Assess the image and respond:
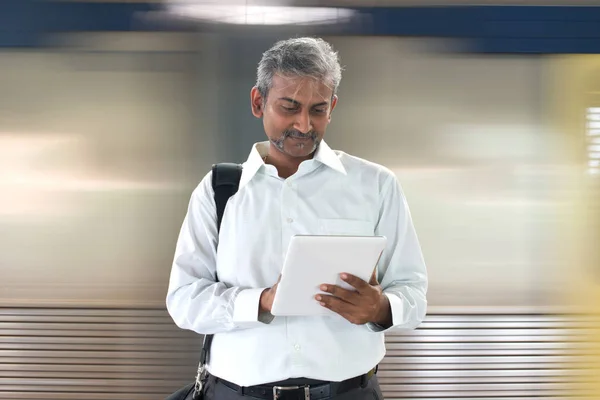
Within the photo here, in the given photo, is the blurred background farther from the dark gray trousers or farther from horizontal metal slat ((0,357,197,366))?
the dark gray trousers

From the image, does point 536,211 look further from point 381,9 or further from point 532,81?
point 381,9

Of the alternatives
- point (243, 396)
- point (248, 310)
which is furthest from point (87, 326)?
point (248, 310)

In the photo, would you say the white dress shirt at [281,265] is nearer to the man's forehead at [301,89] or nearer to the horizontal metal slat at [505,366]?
the man's forehead at [301,89]

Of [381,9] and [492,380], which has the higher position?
[381,9]

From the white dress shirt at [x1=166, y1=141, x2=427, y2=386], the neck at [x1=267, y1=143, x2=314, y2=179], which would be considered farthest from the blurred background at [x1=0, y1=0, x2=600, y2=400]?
the white dress shirt at [x1=166, y1=141, x2=427, y2=386]

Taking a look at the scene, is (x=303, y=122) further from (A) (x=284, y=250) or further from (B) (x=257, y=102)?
(A) (x=284, y=250)

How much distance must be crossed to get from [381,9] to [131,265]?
5.32 feet

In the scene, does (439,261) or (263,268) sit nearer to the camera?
(263,268)

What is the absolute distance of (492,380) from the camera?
2850 mm

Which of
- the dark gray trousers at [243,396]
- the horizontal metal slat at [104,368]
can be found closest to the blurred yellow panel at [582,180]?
the dark gray trousers at [243,396]

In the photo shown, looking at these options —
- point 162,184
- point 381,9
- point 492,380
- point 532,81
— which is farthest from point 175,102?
point 492,380

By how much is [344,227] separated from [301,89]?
1.27ft

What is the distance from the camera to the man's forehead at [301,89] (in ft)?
5.41

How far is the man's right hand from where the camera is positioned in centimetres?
152
